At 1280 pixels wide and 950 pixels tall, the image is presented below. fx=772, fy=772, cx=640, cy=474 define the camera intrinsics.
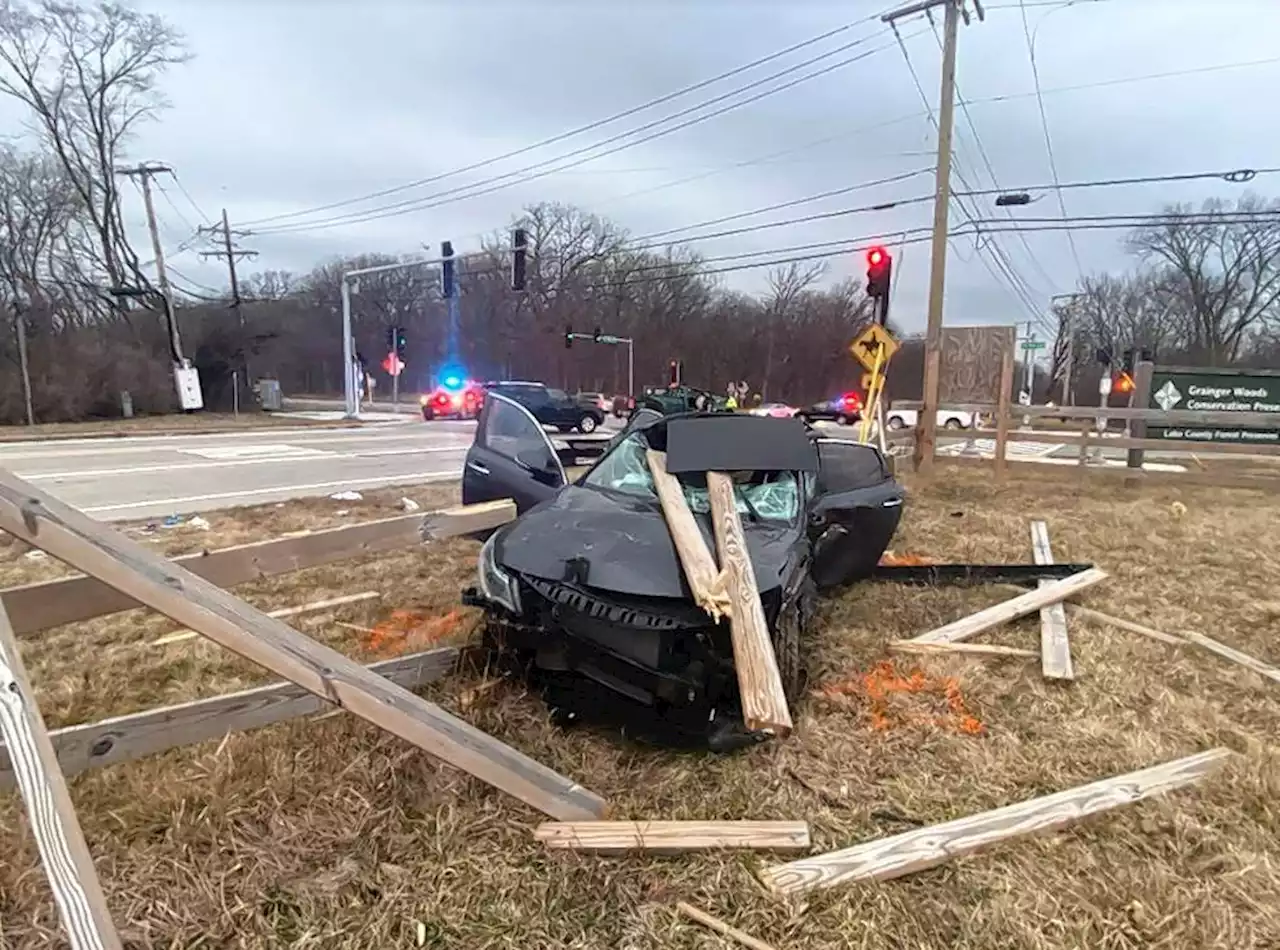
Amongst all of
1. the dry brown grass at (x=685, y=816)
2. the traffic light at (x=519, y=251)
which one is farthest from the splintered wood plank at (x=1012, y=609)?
the traffic light at (x=519, y=251)

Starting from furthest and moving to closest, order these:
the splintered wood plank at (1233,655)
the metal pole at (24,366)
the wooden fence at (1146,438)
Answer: the metal pole at (24,366)
the wooden fence at (1146,438)
the splintered wood plank at (1233,655)

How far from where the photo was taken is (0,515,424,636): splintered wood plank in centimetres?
283

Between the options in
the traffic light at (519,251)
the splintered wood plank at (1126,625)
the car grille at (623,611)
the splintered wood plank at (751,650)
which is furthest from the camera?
the traffic light at (519,251)

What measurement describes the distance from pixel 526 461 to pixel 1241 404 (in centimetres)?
1357

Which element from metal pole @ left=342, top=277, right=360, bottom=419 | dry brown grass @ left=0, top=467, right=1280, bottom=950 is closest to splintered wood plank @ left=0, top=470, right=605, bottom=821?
dry brown grass @ left=0, top=467, right=1280, bottom=950

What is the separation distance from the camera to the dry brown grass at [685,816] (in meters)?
2.42

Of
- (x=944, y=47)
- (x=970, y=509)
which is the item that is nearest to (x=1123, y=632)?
(x=970, y=509)

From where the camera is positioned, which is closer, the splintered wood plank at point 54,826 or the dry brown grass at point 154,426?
the splintered wood plank at point 54,826

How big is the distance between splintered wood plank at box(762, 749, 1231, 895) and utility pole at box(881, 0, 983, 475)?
10.1 meters

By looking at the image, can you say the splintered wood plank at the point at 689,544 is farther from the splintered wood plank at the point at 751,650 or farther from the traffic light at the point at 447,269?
the traffic light at the point at 447,269

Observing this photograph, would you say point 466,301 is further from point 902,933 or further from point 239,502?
point 902,933

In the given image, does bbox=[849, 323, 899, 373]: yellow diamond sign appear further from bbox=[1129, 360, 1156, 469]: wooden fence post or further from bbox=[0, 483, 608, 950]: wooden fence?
bbox=[0, 483, 608, 950]: wooden fence

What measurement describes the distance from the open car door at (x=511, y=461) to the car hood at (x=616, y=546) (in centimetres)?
69

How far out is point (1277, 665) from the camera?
4.81 m
